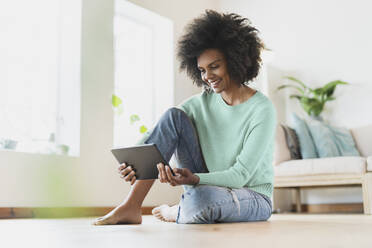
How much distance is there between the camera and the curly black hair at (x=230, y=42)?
5.63 feet

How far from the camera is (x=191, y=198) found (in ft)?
5.15

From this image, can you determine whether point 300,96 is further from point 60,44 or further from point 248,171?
point 248,171

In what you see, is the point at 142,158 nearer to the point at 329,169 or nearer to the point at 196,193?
the point at 196,193

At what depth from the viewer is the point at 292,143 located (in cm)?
358

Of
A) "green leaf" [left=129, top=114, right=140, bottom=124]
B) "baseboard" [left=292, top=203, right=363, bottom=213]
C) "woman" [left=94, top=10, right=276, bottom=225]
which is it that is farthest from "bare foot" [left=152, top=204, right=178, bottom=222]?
"baseboard" [left=292, top=203, right=363, bottom=213]

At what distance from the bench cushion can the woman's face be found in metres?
1.68

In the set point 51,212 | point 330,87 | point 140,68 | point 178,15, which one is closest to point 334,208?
point 330,87

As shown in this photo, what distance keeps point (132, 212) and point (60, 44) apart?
201 centimetres

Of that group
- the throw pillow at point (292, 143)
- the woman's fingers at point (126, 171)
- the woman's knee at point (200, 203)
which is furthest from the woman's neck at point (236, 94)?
the throw pillow at point (292, 143)

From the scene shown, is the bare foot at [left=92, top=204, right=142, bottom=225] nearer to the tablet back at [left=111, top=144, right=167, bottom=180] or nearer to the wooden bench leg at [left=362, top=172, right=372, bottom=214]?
the tablet back at [left=111, top=144, right=167, bottom=180]

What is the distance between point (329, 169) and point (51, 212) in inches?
77.6

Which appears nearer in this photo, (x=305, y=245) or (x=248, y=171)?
(x=305, y=245)

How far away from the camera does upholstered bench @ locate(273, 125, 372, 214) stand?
9.84 feet

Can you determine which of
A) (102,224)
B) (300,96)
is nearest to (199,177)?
(102,224)
